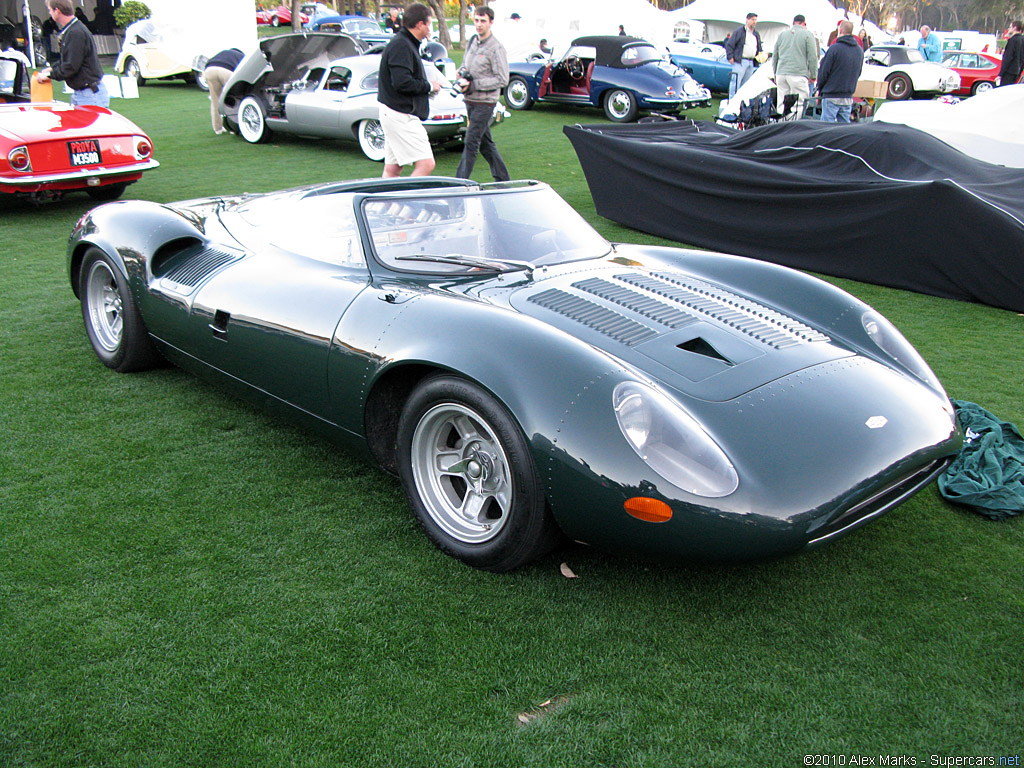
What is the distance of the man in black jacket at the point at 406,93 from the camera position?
659 centimetres

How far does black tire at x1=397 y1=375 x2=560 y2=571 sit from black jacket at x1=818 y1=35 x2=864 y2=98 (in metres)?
9.74

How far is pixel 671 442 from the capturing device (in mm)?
2252

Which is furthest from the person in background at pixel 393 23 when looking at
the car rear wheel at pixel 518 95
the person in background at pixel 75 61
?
the person in background at pixel 75 61

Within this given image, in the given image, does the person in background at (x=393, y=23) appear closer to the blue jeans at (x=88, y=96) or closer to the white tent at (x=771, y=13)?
the white tent at (x=771, y=13)

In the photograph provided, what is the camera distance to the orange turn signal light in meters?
2.17

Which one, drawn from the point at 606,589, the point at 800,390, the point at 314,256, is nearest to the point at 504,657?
the point at 606,589

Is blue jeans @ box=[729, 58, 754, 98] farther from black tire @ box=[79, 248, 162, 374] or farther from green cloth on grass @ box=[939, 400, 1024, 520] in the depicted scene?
black tire @ box=[79, 248, 162, 374]

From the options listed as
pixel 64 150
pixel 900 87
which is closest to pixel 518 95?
pixel 64 150

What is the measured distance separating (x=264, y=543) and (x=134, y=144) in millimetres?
6243

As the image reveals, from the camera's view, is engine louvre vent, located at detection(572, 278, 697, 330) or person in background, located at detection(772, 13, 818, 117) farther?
person in background, located at detection(772, 13, 818, 117)

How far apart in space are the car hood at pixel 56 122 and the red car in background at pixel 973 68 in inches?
863

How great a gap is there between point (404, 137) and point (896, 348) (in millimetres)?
4918

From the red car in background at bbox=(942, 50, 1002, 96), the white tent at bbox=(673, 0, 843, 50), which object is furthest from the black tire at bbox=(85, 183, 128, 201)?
the white tent at bbox=(673, 0, 843, 50)

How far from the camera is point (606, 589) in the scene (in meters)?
2.55
